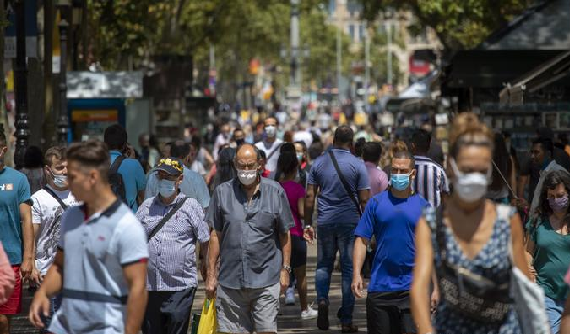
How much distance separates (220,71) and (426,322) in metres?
103

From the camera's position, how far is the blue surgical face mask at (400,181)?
934 cm

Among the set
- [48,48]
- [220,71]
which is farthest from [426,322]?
[220,71]

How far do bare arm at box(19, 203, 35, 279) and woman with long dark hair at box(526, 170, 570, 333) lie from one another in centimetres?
343

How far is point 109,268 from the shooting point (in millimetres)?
6598

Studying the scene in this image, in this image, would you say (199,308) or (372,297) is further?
(199,308)

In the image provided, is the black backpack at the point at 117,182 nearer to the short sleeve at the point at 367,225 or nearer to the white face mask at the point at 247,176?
the white face mask at the point at 247,176

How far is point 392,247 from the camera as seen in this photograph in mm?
9297

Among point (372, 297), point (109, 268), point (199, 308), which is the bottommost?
point (199, 308)

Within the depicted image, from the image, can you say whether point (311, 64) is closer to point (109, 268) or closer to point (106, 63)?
point (106, 63)

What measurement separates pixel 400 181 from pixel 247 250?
111cm

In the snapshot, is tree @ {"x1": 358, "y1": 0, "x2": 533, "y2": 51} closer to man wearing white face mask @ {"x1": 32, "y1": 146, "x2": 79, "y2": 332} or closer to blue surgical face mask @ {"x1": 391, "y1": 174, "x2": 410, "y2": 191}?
man wearing white face mask @ {"x1": 32, "y1": 146, "x2": 79, "y2": 332}

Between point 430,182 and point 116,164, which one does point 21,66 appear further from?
point 430,182

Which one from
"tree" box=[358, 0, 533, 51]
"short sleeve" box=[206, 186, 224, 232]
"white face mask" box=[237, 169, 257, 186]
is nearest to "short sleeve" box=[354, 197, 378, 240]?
"white face mask" box=[237, 169, 257, 186]

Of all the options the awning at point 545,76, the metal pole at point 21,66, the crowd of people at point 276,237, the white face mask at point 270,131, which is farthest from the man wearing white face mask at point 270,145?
the awning at point 545,76
